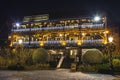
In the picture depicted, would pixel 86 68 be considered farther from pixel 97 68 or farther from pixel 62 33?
pixel 62 33

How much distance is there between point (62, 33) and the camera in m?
47.6

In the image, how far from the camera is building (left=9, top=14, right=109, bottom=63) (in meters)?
44.5

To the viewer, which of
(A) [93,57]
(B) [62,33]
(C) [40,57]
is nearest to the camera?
(A) [93,57]

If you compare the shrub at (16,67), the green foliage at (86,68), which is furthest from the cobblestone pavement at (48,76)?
the shrub at (16,67)

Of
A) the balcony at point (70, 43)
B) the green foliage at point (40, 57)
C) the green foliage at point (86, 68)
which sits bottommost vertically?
the green foliage at point (86, 68)

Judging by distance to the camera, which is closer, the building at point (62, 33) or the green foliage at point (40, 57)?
the green foliage at point (40, 57)

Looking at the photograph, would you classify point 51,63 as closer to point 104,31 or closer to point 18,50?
point 18,50

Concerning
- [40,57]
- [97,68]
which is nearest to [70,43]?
[40,57]

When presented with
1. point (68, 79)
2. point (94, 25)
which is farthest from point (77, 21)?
point (68, 79)

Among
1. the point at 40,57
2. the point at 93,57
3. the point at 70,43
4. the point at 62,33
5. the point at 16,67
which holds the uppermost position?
the point at 62,33

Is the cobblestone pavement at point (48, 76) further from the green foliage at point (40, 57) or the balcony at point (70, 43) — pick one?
the balcony at point (70, 43)

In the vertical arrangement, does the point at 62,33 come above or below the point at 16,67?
above

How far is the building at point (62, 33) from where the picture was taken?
4450 cm

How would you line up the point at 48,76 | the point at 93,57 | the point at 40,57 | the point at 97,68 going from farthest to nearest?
the point at 40,57 → the point at 93,57 → the point at 97,68 → the point at 48,76
